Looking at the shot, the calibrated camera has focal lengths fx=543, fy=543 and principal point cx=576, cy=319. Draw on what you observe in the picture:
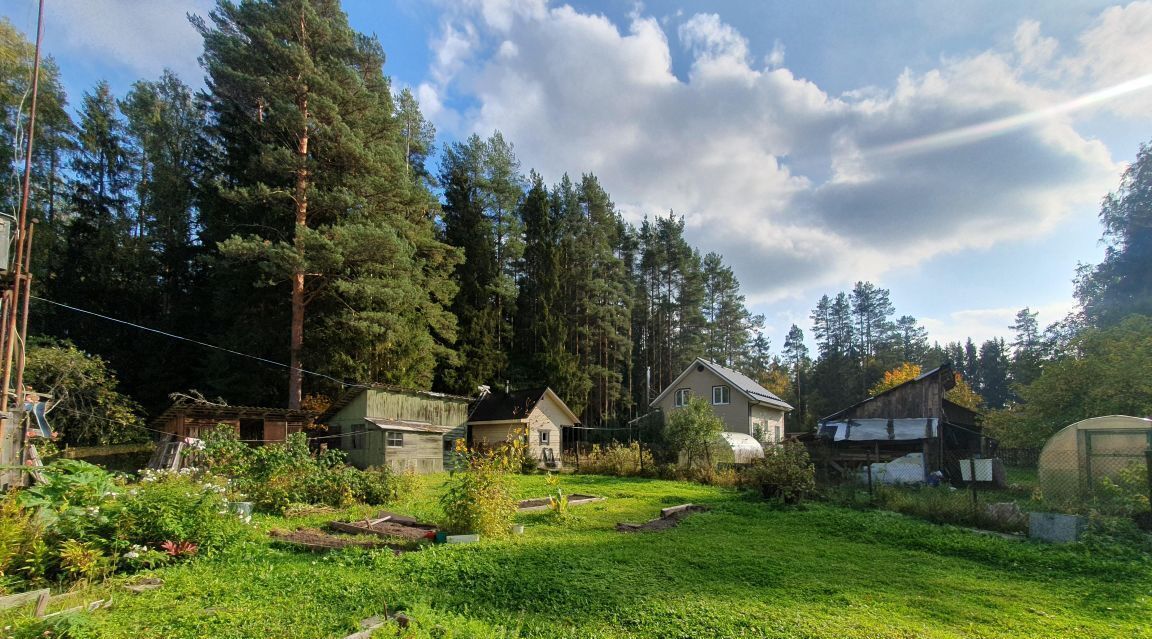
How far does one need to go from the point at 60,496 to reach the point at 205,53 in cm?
2724

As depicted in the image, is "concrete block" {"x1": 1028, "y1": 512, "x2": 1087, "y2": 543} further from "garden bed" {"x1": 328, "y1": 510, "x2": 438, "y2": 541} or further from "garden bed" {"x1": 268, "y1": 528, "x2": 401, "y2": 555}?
"garden bed" {"x1": 268, "y1": 528, "x2": 401, "y2": 555}

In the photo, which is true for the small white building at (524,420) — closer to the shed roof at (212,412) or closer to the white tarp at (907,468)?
the shed roof at (212,412)

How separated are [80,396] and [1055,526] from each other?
28.6m

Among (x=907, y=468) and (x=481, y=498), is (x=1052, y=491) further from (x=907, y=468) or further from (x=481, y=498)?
(x=481, y=498)

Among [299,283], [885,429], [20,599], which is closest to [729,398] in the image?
[885,429]

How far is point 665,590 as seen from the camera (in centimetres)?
596

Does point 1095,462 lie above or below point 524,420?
above

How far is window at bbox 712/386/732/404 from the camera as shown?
33.3 m

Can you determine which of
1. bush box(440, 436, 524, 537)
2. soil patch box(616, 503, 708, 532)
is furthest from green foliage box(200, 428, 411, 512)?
soil patch box(616, 503, 708, 532)

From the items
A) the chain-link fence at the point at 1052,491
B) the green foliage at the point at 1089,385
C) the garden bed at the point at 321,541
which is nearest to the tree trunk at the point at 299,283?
the garden bed at the point at 321,541

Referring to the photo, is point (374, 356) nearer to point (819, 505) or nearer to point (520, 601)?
point (819, 505)

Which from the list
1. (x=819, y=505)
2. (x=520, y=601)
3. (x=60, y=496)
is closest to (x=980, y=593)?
(x=520, y=601)

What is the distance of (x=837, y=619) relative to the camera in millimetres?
5133

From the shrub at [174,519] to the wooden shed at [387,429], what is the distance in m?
13.4
